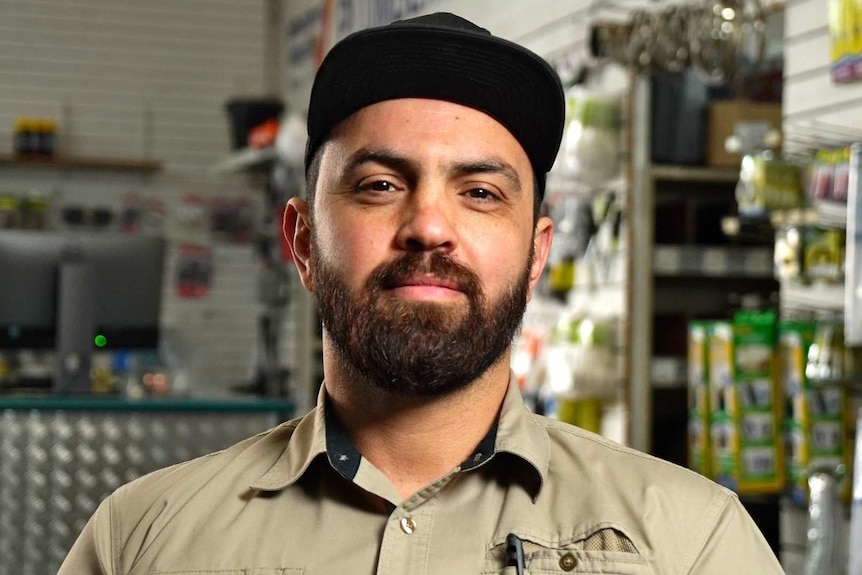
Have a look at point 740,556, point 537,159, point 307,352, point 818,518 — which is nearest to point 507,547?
point 740,556

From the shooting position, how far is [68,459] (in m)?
4.11

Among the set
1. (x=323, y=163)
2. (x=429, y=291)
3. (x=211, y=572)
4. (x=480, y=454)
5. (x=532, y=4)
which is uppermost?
(x=532, y=4)

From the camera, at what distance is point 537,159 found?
1.56 metres

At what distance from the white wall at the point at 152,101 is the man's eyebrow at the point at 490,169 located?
25.7ft

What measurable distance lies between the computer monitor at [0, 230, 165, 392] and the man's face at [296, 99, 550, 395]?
3688mm

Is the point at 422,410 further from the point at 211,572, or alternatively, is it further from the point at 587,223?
the point at 587,223

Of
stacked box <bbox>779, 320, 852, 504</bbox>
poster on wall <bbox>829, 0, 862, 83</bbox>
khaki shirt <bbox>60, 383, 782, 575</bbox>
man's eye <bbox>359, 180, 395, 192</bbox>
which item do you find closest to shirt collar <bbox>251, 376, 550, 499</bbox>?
khaki shirt <bbox>60, 383, 782, 575</bbox>

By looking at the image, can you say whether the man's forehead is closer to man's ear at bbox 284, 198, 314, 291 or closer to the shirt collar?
man's ear at bbox 284, 198, 314, 291

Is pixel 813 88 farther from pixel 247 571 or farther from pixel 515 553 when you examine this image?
pixel 247 571

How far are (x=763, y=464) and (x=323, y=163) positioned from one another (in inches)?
108

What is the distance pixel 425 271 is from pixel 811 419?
2.37 metres

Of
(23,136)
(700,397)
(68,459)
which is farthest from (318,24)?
(700,397)

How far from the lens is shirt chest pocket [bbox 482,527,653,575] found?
1.34m

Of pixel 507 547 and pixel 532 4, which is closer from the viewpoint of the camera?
pixel 507 547
